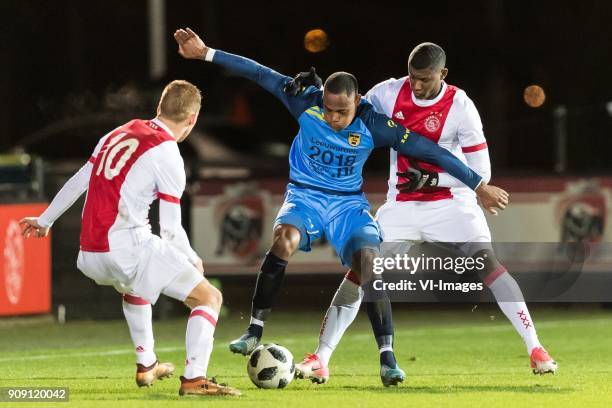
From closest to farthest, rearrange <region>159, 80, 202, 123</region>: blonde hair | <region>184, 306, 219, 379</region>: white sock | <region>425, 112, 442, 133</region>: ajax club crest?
1. <region>184, 306, 219, 379</region>: white sock
2. <region>159, 80, 202, 123</region>: blonde hair
3. <region>425, 112, 442, 133</region>: ajax club crest

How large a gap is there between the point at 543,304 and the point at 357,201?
657 centimetres

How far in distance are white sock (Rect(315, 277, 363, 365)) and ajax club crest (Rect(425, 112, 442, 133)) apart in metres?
1.15

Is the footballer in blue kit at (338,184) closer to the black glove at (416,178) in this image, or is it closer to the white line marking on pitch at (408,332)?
the black glove at (416,178)

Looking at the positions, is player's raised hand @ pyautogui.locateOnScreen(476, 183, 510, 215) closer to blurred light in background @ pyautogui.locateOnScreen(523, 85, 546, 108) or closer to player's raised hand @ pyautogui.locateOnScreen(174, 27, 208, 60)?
player's raised hand @ pyautogui.locateOnScreen(174, 27, 208, 60)

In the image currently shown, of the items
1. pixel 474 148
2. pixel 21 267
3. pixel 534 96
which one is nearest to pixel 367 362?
pixel 474 148

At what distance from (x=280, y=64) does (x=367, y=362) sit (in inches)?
855

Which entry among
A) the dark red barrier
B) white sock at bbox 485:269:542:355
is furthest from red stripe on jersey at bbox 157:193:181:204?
the dark red barrier

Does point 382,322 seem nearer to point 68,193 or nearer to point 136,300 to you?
point 136,300

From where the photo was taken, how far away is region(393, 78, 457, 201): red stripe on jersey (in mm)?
11594

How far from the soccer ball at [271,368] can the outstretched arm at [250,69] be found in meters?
1.62

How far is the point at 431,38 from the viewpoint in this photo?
107ft

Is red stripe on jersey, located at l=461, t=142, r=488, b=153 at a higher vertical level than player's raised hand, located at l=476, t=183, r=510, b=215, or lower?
higher

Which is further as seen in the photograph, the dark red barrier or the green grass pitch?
the dark red barrier

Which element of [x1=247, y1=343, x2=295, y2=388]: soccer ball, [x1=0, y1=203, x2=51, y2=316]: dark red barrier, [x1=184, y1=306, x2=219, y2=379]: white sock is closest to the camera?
[x1=184, y1=306, x2=219, y2=379]: white sock
